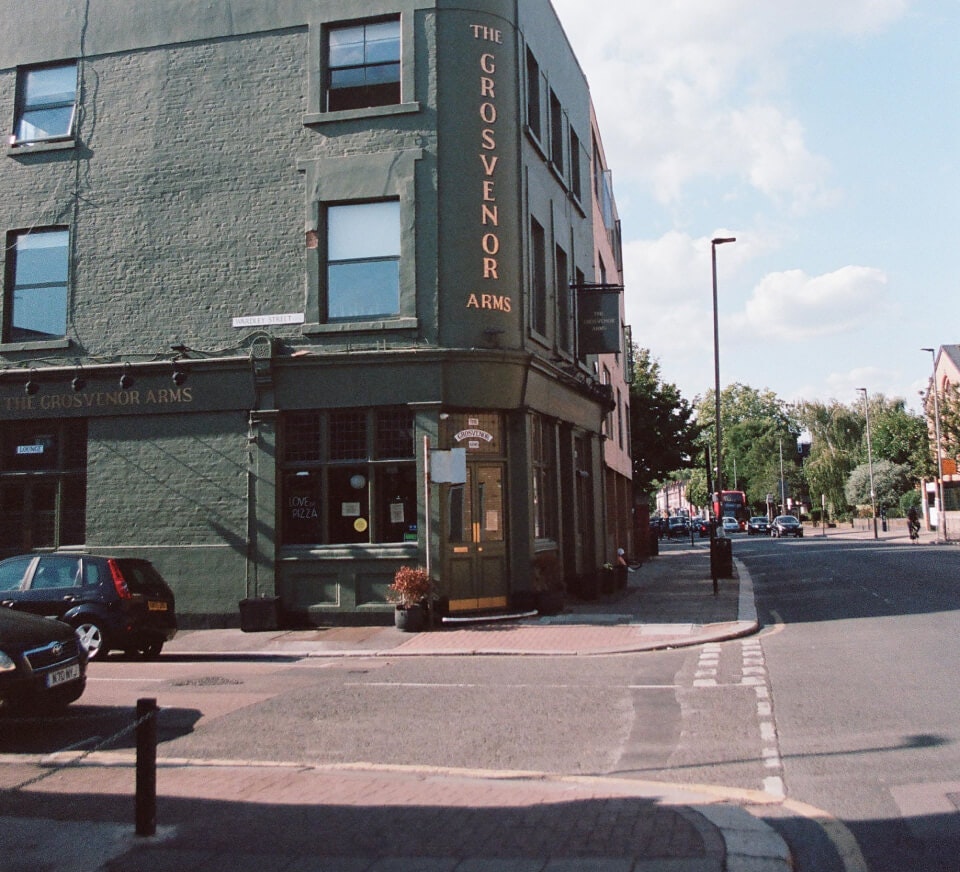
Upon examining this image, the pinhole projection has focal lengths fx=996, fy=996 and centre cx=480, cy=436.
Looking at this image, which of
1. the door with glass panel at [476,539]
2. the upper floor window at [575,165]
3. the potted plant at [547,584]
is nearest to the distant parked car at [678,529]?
the upper floor window at [575,165]

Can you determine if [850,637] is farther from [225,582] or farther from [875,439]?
[875,439]

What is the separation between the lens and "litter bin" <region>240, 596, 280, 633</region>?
686 inches

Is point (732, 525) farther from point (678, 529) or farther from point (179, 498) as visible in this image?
point (179, 498)

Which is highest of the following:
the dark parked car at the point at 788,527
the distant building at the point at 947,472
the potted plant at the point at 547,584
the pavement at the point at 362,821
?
the distant building at the point at 947,472

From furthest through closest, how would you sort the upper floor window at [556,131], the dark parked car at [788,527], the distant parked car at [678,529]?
1. the distant parked car at [678,529]
2. the dark parked car at [788,527]
3. the upper floor window at [556,131]

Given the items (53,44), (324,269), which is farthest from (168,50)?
(324,269)

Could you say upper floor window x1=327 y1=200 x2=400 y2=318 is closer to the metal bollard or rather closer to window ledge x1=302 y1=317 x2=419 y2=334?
window ledge x1=302 y1=317 x2=419 y2=334

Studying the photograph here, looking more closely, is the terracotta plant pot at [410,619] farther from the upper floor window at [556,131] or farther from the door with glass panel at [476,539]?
the upper floor window at [556,131]

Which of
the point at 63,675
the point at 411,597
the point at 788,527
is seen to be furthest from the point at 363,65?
the point at 788,527

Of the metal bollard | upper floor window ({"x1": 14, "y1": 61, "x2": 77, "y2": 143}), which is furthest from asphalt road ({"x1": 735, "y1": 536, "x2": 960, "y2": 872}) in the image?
upper floor window ({"x1": 14, "y1": 61, "x2": 77, "y2": 143})

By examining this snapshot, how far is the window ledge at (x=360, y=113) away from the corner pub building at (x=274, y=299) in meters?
0.05

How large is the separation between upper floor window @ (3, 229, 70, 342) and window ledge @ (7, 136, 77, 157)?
5.20ft

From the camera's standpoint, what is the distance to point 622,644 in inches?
579

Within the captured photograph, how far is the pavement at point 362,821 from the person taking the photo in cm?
538
